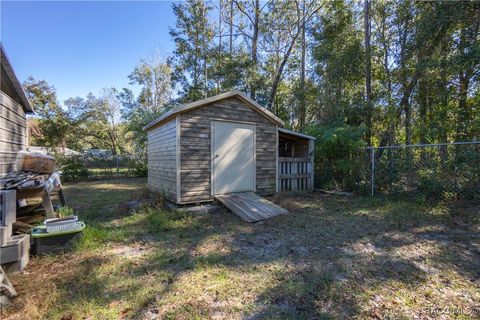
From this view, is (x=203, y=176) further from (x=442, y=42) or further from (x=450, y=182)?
(x=442, y=42)

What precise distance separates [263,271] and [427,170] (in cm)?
529

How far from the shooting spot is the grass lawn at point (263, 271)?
6.62ft

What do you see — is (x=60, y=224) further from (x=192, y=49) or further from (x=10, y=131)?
(x=192, y=49)

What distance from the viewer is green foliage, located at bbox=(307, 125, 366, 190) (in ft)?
22.7

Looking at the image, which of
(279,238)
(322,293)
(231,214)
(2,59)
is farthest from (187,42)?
(322,293)

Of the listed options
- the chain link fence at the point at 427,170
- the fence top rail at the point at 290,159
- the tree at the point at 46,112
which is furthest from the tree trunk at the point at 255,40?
the tree at the point at 46,112

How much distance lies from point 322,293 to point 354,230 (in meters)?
2.18

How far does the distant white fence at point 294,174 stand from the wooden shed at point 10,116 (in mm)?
6002

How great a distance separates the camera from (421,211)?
5.01 m

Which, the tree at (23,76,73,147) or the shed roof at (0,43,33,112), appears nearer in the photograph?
the shed roof at (0,43,33,112)

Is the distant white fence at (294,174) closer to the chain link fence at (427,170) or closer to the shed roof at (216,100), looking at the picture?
the shed roof at (216,100)

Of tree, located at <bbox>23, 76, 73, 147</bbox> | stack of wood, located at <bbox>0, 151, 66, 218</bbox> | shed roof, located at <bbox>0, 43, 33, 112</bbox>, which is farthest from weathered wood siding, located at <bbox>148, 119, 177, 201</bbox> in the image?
tree, located at <bbox>23, 76, 73, 147</bbox>

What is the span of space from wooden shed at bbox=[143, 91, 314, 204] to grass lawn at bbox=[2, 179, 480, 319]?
3.91 ft

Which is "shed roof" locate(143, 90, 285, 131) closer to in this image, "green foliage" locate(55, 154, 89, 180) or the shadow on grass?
the shadow on grass
